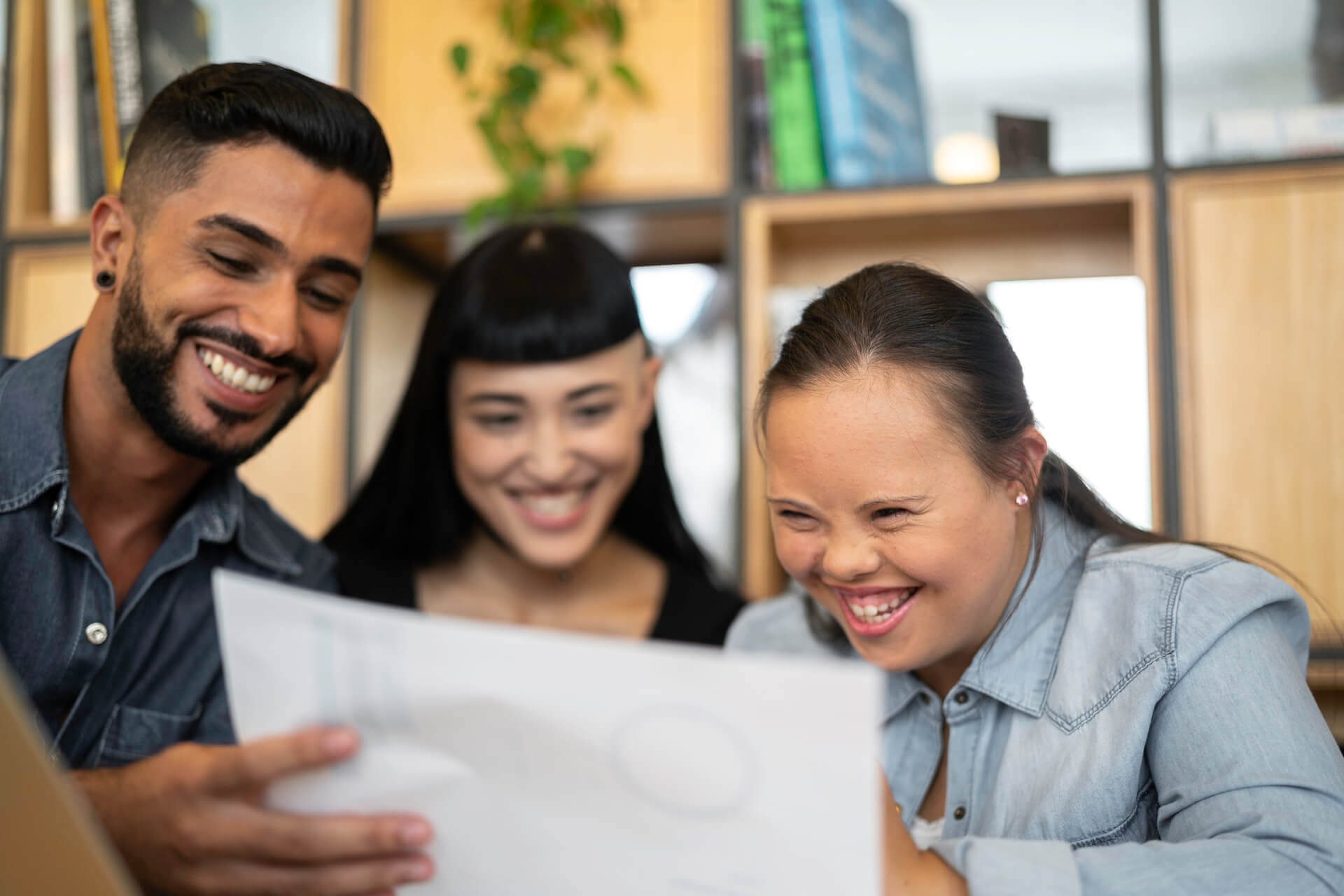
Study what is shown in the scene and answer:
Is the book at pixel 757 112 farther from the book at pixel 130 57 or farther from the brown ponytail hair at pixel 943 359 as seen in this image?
the book at pixel 130 57

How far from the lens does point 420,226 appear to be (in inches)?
79.0

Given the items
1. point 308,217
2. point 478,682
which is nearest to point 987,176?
point 308,217

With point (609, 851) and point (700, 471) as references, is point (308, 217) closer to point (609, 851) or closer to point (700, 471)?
point (609, 851)

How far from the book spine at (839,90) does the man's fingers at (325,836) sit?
4.82 feet

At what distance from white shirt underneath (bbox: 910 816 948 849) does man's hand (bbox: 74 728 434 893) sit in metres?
0.51

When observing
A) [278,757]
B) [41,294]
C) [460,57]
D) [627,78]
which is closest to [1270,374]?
[627,78]

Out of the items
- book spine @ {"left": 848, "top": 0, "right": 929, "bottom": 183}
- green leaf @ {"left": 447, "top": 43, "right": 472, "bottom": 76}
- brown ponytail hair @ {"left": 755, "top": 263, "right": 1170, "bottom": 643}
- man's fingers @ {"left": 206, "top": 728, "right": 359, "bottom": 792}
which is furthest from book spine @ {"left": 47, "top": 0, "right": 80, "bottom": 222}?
man's fingers @ {"left": 206, "top": 728, "right": 359, "bottom": 792}

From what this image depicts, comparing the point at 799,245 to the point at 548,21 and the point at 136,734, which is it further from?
the point at 136,734

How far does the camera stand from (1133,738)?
2.72ft

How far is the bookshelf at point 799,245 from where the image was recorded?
1.64m

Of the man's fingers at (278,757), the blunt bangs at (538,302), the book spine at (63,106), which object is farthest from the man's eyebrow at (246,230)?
the book spine at (63,106)

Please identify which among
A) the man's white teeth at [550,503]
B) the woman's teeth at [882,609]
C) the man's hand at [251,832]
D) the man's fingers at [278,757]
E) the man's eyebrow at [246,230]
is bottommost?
the man's hand at [251,832]

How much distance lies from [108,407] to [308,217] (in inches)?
12.1

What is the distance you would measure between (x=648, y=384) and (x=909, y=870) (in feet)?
3.65
